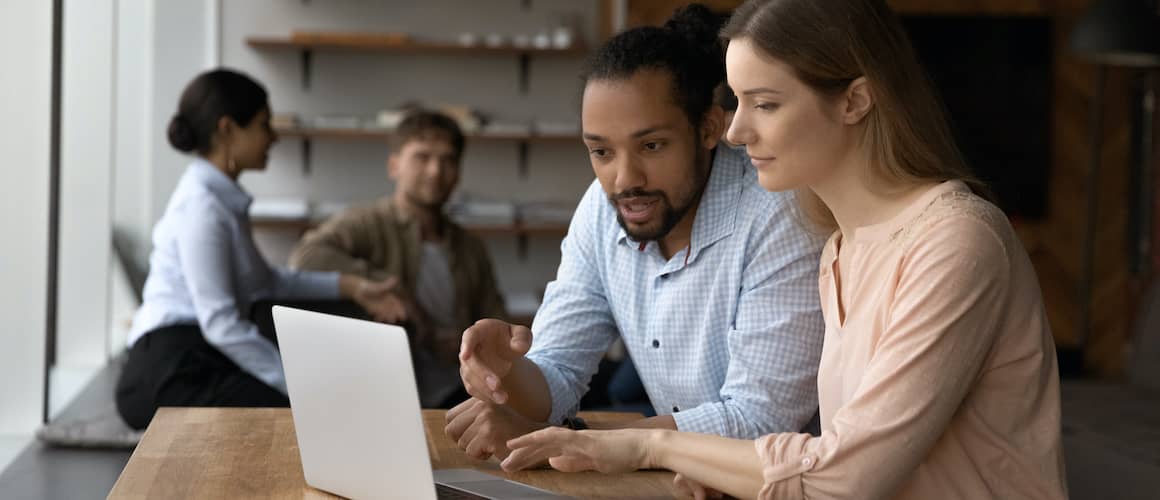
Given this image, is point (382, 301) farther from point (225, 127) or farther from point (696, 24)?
point (696, 24)

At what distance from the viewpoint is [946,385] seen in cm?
135

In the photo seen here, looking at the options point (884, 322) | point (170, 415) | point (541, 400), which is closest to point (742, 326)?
point (541, 400)

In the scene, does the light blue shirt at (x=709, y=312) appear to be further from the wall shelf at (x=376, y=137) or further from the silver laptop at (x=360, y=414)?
the wall shelf at (x=376, y=137)

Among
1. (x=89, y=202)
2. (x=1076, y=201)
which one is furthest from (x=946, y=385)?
(x=1076, y=201)

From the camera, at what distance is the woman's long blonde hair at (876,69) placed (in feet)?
4.75

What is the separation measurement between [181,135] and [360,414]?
8.29 ft

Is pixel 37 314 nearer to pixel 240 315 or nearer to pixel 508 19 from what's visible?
pixel 240 315

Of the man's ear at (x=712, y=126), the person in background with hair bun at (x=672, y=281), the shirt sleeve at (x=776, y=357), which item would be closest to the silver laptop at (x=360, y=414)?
the person in background with hair bun at (x=672, y=281)


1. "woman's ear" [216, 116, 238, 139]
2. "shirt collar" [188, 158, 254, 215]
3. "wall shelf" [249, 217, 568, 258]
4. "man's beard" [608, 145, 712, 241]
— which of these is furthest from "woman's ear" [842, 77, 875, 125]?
"wall shelf" [249, 217, 568, 258]

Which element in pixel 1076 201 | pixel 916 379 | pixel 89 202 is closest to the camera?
pixel 916 379

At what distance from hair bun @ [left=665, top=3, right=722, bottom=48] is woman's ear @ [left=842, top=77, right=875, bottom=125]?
54 centimetres

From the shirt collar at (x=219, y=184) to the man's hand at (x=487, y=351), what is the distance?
209 cm

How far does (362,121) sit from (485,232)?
74 cm

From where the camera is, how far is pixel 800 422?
1808mm
